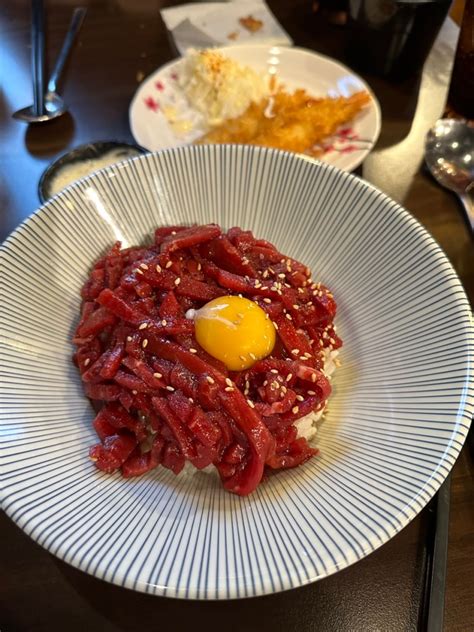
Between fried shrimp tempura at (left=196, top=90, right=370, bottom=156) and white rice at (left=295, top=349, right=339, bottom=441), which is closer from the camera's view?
white rice at (left=295, top=349, right=339, bottom=441)

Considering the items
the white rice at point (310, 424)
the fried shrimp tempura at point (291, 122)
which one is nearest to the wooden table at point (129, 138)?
the fried shrimp tempura at point (291, 122)

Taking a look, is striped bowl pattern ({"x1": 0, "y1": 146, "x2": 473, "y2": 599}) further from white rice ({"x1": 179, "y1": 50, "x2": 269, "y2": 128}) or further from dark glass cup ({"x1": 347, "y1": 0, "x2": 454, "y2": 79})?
dark glass cup ({"x1": 347, "y1": 0, "x2": 454, "y2": 79})

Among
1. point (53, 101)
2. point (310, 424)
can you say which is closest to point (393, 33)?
point (53, 101)

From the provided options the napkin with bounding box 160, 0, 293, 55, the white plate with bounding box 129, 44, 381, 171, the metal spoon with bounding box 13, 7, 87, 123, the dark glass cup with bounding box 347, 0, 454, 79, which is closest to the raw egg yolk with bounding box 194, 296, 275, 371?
the white plate with bounding box 129, 44, 381, 171

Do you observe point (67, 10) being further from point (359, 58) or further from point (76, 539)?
point (76, 539)

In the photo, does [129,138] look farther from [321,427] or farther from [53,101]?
[321,427]

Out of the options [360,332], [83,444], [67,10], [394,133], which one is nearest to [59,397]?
[83,444]
